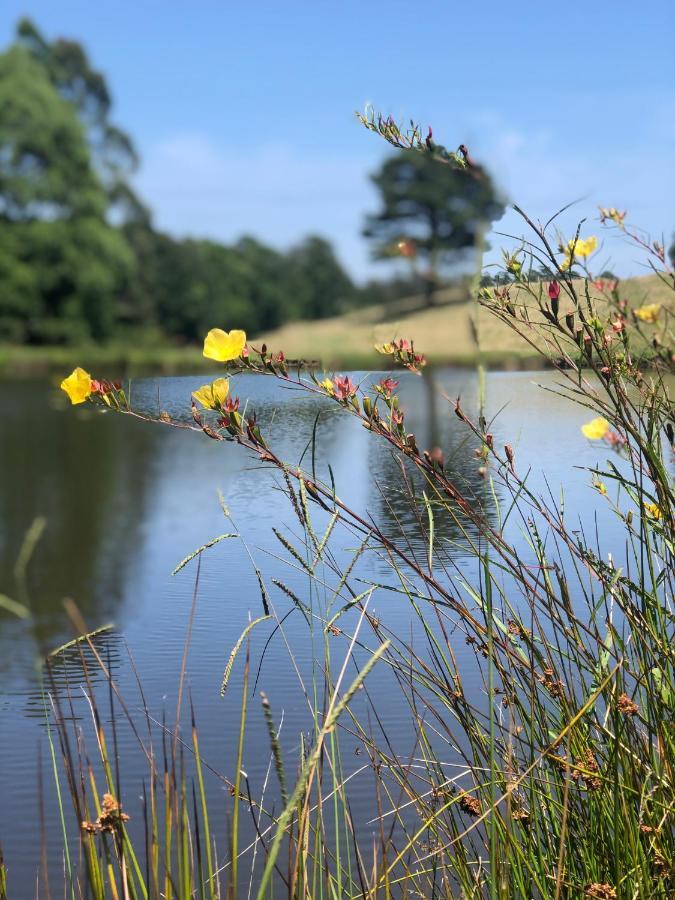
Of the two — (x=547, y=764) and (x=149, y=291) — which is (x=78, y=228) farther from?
(x=547, y=764)

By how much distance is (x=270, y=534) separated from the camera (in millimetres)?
1832

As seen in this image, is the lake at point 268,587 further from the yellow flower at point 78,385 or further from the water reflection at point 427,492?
the yellow flower at point 78,385

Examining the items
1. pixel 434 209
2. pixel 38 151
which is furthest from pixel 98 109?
pixel 434 209

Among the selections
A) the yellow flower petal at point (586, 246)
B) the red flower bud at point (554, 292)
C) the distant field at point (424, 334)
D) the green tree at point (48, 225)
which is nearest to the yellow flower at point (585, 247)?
the yellow flower petal at point (586, 246)

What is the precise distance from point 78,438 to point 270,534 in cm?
817

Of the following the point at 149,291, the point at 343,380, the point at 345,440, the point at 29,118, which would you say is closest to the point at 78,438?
the point at 345,440

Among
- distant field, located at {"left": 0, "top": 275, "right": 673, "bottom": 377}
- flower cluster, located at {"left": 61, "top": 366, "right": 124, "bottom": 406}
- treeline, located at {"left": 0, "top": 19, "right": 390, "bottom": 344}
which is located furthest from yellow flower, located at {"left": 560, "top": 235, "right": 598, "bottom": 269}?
treeline, located at {"left": 0, "top": 19, "right": 390, "bottom": 344}

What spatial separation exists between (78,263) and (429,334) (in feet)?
91.0

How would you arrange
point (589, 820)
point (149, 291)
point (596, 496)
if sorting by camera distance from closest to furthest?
point (589, 820) < point (596, 496) < point (149, 291)

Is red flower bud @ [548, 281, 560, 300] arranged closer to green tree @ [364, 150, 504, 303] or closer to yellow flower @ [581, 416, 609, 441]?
green tree @ [364, 150, 504, 303]

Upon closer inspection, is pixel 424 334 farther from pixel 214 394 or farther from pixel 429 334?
pixel 214 394

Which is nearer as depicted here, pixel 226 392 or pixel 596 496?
pixel 226 392

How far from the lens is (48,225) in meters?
28.6

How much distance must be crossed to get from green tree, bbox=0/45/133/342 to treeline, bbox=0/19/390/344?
0.10 ft
